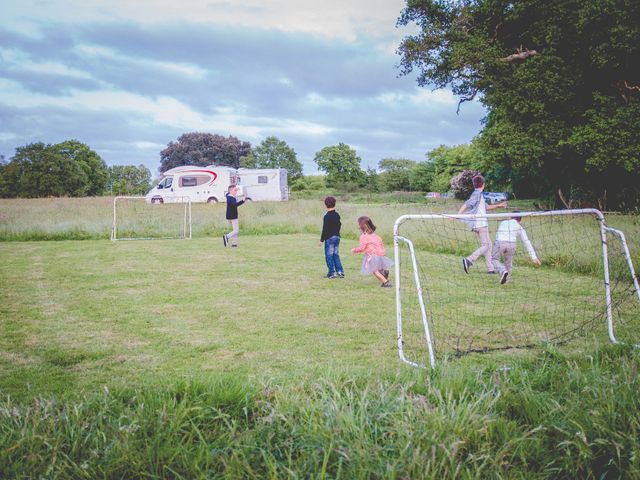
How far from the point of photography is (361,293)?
816cm

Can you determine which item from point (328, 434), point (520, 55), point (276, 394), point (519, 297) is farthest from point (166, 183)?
point (328, 434)

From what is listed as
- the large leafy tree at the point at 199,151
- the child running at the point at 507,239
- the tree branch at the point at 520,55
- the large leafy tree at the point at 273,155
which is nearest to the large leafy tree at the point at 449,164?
the large leafy tree at the point at 273,155

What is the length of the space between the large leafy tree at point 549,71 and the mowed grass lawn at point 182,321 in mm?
14934

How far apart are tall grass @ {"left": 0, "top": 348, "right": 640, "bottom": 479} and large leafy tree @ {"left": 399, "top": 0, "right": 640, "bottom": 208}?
20289 millimetres

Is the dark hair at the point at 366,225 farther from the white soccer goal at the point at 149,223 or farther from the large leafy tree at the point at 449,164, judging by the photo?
the large leafy tree at the point at 449,164

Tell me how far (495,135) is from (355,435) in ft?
77.6

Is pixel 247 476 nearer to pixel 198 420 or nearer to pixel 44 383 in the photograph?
pixel 198 420

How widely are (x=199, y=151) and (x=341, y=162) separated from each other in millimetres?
25482

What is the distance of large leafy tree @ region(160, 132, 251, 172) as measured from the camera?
271ft

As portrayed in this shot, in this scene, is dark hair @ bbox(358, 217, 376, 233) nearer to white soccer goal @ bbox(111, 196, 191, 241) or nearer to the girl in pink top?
the girl in pink top

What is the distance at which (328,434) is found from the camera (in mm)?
2785

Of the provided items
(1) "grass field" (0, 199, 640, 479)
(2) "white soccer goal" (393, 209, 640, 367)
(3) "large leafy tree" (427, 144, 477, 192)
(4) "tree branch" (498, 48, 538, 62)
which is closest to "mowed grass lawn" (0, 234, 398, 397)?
(1) "grass field" (0, 199, 640, 479)

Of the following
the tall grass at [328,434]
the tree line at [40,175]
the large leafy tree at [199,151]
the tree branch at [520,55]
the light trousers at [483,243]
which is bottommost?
the tall grass at [328,434]

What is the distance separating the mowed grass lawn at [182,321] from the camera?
4.61 m
